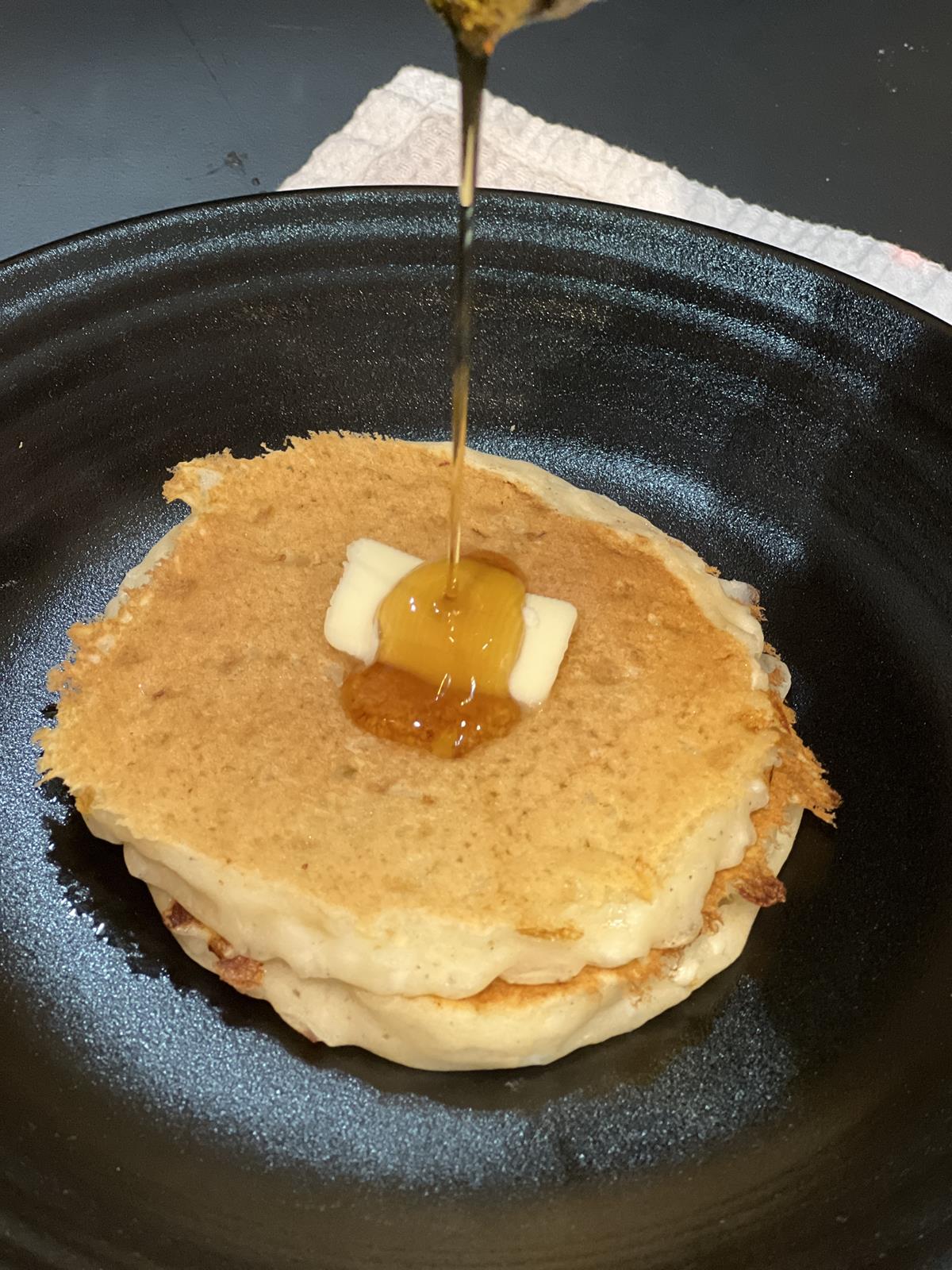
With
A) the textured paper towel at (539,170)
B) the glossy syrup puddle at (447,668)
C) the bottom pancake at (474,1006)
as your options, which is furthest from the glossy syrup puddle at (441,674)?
the textured paper towel at (539,170)

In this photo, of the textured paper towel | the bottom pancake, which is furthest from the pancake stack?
the textured paper towel

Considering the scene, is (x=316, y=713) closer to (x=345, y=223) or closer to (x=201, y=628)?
(x=201, y=628)

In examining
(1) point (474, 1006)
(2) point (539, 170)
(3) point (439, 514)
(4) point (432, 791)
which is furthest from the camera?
(2) point (539, 170)

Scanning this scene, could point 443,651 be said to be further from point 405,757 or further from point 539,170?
point 539,170

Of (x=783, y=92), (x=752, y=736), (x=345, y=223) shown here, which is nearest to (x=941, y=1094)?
(x=752, y=736)

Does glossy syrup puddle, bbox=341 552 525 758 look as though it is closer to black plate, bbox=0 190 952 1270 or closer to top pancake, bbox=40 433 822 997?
top pancake, bbox=40 433 822 997

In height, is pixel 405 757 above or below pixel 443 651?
below

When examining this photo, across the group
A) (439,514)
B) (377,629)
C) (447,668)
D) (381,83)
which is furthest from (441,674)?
(381,83)
